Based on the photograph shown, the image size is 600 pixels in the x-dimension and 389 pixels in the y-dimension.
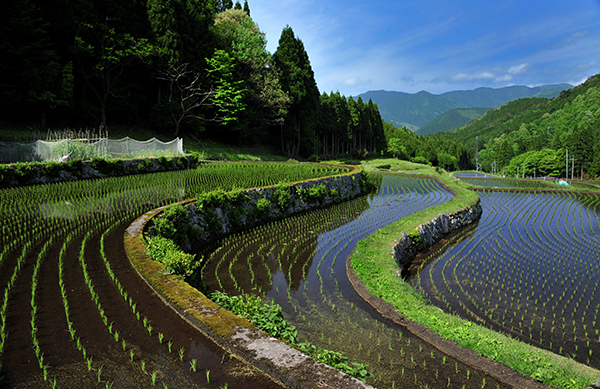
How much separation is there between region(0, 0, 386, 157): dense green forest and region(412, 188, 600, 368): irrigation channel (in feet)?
83.5

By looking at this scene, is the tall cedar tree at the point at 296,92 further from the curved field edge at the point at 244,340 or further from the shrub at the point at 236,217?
the curved field edge at the point at 244,340

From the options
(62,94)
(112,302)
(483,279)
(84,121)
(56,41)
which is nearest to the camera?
(112,302)

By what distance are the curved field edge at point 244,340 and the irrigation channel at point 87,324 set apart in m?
0.11

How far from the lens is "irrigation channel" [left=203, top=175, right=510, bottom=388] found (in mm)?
4480

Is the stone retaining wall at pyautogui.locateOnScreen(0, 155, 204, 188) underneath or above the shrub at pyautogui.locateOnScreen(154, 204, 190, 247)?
above

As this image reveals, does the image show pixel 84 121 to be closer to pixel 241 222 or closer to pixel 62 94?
pixel 62 94

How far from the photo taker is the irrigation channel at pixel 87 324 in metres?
3.09

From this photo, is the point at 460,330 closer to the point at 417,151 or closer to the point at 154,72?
the point at 154,72

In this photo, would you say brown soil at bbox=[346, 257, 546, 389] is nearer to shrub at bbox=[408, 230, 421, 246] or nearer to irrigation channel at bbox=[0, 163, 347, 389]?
irrigation channel at bbox=[0, 163, 347, 389]

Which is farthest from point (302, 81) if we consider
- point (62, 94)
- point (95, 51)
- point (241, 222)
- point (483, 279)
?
point (483, 279)

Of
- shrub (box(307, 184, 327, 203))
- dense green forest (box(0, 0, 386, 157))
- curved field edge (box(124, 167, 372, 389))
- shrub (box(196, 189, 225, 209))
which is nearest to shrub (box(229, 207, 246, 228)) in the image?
shrub (box(196, 189, 225, 209))

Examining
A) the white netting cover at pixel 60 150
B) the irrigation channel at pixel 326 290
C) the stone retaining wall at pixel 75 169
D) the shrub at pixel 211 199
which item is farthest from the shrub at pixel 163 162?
the shrub at pixel 211 199

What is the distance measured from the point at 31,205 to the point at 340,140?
61173mm

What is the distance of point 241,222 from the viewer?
11852 millimetres
